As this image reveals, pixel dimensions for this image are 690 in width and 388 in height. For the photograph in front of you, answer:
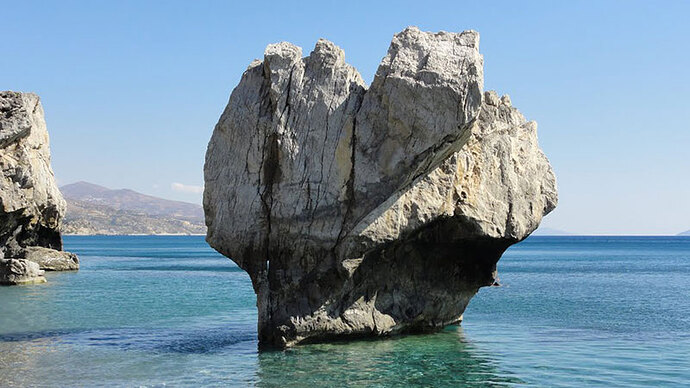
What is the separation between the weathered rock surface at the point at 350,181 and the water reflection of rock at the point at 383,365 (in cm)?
101

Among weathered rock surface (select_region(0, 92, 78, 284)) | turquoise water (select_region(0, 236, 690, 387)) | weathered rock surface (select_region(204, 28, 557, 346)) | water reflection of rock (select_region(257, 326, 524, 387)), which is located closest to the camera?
water reflection of rock (select_region(257, 326, 524, 387))

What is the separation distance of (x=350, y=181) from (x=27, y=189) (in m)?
36.4

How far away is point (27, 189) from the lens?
166 feet

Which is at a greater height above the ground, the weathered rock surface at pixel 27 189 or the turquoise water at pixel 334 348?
the weathered rock surface at pixel 27 189

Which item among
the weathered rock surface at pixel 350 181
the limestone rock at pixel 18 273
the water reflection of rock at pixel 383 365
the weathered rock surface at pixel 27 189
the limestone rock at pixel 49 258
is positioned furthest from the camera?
the limestone rock at pixel 49 258

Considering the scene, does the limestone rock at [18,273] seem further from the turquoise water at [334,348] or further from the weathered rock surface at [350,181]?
the weathered rock surface at [350,181]

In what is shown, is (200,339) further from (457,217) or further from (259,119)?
(457,217)

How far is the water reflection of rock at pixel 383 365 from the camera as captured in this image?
18.0 m

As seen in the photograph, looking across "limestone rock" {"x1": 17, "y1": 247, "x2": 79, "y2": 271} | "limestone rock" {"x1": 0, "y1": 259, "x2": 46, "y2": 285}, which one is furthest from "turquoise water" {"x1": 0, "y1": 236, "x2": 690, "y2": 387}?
"limestone rock" {"x1": 17, "y1": 247, "x2": 79, "y2": 271}

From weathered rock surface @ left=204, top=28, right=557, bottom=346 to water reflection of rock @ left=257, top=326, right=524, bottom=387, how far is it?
1.01m

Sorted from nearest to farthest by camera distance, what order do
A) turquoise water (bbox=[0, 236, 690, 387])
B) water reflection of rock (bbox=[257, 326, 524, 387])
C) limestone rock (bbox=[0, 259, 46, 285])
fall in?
water reflection of rock (bbox=[257, 326, 524, 387]) → turquoise water (bbox=[0, 236, 690, 387]) → limestone rock (bbox=[0, 259, 46, 285])

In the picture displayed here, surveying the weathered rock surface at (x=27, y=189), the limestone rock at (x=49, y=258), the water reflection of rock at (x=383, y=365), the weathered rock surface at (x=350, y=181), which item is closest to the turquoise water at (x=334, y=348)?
the water reflection of rock at (x=383, y=365)

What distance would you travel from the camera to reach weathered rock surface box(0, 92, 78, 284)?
47.8m

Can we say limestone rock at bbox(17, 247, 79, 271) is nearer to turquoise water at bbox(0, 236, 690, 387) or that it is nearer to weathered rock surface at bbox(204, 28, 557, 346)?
turquoise water at bbox(0, 236, 690, 387)
